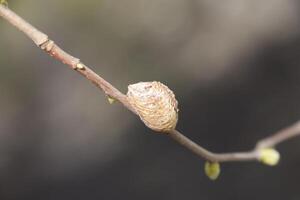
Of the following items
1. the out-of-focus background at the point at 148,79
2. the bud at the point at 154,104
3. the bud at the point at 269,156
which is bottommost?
the bud at the point at 154,104

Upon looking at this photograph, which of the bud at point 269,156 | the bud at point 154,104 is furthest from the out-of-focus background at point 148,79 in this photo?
the bud at point 154,104

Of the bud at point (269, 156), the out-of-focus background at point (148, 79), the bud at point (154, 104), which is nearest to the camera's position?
the bud at point (154, 104)

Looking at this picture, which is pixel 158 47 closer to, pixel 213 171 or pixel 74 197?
pixel 74 197

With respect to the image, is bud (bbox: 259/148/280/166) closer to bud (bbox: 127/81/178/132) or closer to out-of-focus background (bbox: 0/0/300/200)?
bud (bbox: 127/81/178/132)

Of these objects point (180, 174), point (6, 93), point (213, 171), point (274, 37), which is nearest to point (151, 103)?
point (213, 171)

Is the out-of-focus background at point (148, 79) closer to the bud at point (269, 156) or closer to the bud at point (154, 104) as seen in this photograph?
the bud at point (269, 156)

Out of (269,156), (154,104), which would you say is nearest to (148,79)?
(269,156)

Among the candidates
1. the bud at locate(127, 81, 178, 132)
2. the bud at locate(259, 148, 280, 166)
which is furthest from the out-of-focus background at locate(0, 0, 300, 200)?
the bud at locate(127, 81, 178, 132)
